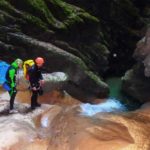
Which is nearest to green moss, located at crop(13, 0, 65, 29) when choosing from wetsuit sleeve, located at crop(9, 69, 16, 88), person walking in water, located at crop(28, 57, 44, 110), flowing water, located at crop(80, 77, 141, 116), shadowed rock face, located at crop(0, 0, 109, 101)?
shadowed rock face, located at crop(0, 0, 109, 101)

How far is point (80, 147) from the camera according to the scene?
1092cm

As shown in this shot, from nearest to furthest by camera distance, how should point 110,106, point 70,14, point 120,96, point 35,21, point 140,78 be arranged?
point 35,21, point 110,106, point 70,14, point 140,78, point 120,96

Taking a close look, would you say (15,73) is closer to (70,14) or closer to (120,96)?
(70,14)

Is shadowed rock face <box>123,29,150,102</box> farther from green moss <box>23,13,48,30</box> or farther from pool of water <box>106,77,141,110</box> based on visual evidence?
green moss <box>23,13,48,30</box>

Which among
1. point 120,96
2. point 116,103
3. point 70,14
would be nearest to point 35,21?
point 70,14

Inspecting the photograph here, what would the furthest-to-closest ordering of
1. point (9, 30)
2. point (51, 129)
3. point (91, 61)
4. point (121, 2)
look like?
point (121, 2) → point (91, 61) → point (9, 30) → point (51, 129)

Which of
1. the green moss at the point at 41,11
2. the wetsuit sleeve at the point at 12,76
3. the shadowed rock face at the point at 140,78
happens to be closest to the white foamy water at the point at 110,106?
the shadowed rock face at the point at 140,78

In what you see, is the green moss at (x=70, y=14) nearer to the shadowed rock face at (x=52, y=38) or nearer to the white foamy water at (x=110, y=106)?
the shadowed rock face at (x=52, y=38)

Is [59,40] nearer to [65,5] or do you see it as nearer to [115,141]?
[65,5]

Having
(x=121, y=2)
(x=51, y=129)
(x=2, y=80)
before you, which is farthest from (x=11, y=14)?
(x=121, y=2)

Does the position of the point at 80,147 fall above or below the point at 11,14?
below

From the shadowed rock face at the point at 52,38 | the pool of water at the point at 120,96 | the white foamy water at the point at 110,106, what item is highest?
the shadowed rock face at the point at 52,38

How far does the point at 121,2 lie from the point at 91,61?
851cm

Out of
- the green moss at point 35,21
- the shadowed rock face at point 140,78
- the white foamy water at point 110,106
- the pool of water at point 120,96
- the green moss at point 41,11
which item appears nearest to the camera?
the white foamy water at point 110,106
